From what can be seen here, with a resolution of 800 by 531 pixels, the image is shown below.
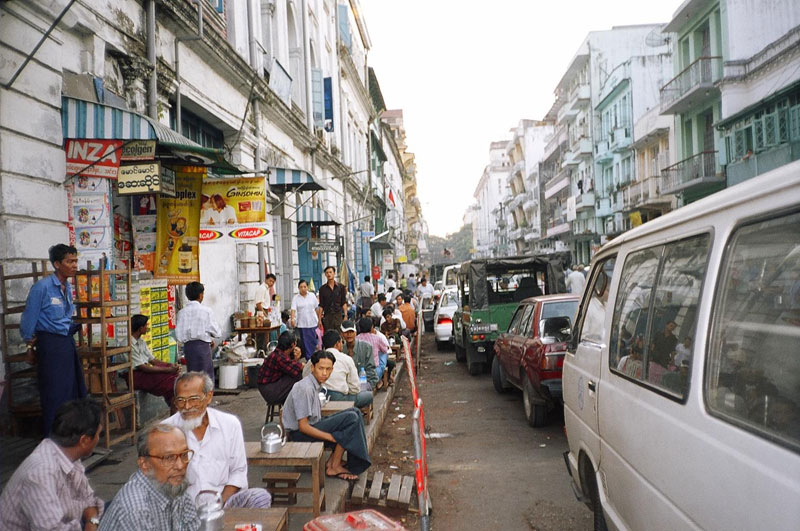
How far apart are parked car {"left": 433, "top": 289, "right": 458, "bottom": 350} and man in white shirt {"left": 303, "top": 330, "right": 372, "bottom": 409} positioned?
9963 mm

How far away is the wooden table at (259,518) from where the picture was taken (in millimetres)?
3301

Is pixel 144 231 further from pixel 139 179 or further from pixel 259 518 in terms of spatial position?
pixel 259 518

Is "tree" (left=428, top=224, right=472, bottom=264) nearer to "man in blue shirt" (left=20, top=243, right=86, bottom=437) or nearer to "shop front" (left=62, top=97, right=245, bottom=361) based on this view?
"shop front" (left=62, top=97, right=245, bottom=361)

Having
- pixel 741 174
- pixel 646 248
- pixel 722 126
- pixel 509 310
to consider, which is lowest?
pixel 509 310

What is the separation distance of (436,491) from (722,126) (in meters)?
23.3

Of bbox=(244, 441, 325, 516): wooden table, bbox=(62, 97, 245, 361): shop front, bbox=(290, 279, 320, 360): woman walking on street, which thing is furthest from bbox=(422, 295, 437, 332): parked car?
bbox=(244, 441, 325, 516): wooden table

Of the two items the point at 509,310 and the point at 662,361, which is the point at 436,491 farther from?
the point at 509,310

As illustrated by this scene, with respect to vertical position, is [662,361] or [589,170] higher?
[589,170]

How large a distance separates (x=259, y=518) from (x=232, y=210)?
670 cm

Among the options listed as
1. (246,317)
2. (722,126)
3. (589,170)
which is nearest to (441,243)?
(589,170)

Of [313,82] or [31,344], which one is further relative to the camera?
[313,82]

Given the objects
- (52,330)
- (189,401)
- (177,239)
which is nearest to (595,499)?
(189,401)

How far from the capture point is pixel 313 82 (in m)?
20.4

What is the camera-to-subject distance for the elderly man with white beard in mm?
2719
